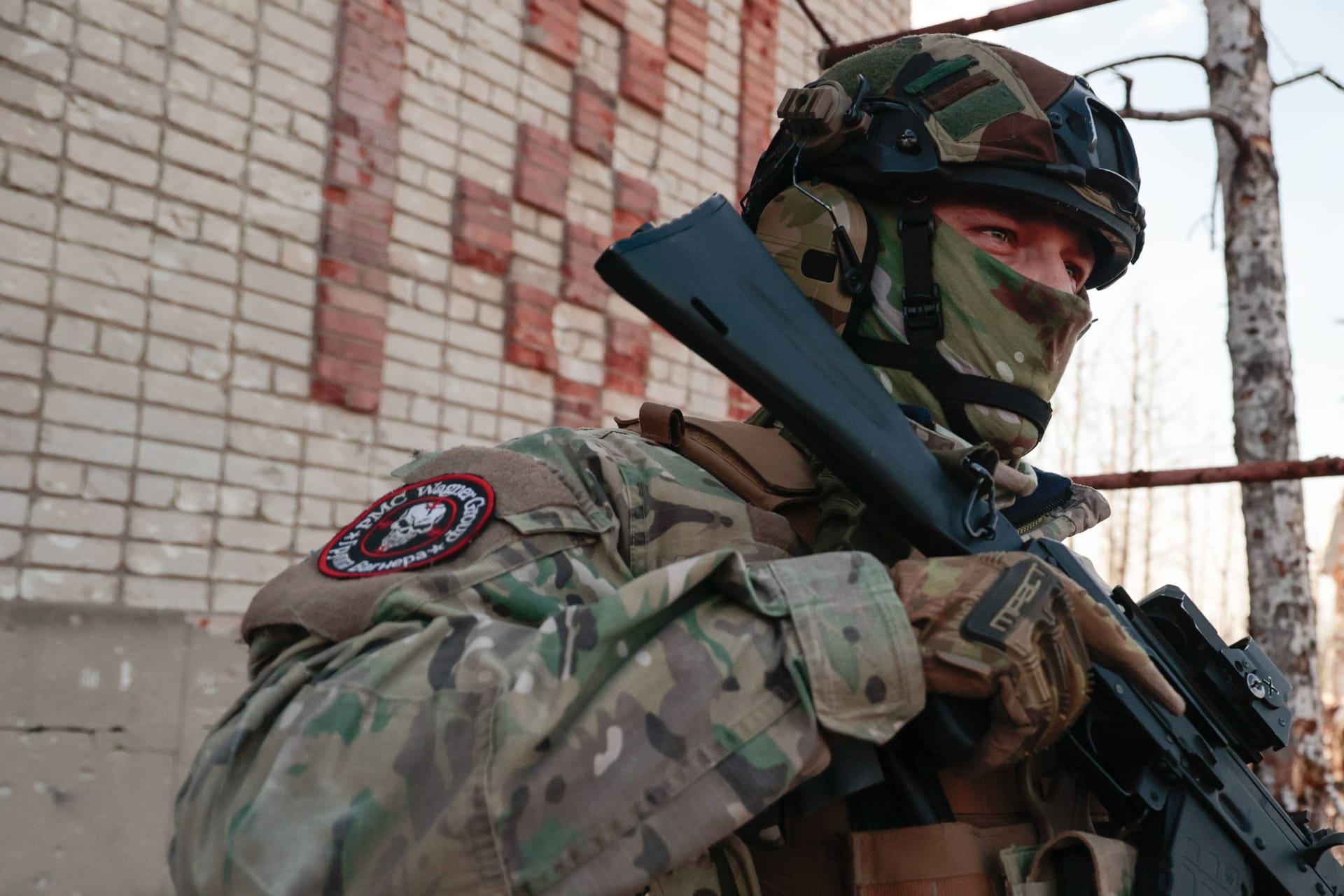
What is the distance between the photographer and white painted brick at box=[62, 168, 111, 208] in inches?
124

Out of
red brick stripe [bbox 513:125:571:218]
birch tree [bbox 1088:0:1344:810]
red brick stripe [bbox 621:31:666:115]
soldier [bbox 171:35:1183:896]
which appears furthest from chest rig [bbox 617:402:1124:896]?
red brick stripe [bbox 621:31:666:115]

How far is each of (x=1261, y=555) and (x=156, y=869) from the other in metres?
3.74

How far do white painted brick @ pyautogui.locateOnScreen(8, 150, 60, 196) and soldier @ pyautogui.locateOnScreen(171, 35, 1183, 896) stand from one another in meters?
2.29

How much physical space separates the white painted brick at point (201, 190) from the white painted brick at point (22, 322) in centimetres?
53

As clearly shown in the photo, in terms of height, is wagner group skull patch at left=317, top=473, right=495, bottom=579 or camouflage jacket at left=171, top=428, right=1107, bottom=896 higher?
wagner group skull patch at left=317, top=473, right=495, bottom=579

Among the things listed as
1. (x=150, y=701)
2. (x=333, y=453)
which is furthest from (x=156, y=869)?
(x=333, y=453)

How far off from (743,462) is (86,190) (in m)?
2.49

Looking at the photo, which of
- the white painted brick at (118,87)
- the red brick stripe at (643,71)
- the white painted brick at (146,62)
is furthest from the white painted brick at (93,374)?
the red brick stripe at (643,71)

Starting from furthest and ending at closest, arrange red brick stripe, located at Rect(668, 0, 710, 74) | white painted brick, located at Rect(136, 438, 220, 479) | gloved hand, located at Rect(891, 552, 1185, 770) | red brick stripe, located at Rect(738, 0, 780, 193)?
1. red brick stripe, located at Rect(738, 0, 780, 193)
2. red brick stripe, located at Rect(668, 0, 710, 74)
3. white painted brick, located at Rect(136, 438, 220, 479)
4. gloved hand, located at Rect(891, 552, 1185, 770)

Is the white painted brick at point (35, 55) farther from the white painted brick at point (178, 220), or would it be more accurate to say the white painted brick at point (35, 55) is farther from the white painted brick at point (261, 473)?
the white painted brick at point (261, 473)

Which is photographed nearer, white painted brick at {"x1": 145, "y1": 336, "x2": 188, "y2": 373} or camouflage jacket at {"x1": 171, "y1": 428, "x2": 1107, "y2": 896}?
camouflage jacket at {"x1": 171, "y1": 428, "x2": 1107, "y2": 896}

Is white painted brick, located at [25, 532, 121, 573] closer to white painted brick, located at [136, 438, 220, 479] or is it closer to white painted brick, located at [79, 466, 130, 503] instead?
white painted brick, located at [79, 466, 130, 503]

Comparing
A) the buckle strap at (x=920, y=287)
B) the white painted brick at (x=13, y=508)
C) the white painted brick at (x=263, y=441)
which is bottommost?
the white painted brick at (x=13, y=508)

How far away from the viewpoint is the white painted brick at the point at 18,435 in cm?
300
